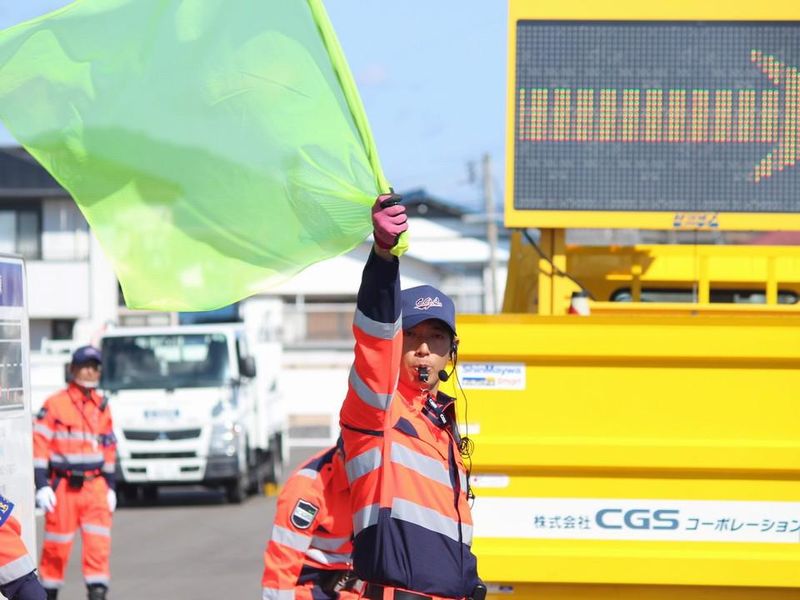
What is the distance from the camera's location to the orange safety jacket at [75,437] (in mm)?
11883

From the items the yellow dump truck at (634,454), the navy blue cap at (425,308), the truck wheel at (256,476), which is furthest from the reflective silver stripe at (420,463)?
the truck wheel at (256,476)

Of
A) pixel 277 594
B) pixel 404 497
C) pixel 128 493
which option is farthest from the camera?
pixel 128 493

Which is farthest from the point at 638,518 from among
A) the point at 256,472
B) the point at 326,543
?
the point at 256,472

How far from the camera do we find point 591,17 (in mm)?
7488

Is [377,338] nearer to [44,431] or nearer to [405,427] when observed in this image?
[405,427]

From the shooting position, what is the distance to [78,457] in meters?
11.9

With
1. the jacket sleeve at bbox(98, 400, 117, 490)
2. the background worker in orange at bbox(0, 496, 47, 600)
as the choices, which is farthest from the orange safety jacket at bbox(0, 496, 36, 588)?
the jacket sleeve at bbox(98, 400, 117, 490)

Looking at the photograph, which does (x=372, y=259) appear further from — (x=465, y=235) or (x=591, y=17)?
(x=465, y=235)

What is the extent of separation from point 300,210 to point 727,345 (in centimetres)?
257

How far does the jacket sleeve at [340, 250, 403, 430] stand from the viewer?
4.07 metres

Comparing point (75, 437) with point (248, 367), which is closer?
point (75, 437)

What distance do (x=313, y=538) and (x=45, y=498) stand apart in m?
5.81

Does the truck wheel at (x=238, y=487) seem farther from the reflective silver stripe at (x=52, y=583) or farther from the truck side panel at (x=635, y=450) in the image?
the truck side panel at (x=635, y=450)

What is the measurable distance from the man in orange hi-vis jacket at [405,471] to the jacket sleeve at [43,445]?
7338 mm
